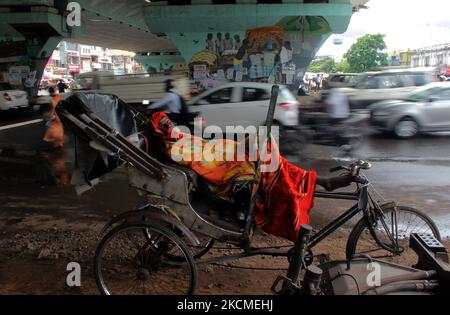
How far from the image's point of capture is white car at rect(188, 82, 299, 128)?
35.0ft

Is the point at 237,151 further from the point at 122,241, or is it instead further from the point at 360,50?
the point at 360,50

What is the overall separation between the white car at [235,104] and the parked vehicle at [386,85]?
410 centimetres

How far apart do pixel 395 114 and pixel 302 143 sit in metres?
3.77

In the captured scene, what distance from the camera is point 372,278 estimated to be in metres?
2.80

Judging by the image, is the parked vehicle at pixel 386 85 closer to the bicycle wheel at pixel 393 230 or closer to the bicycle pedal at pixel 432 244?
the bicycle wheel at pixel 393 230

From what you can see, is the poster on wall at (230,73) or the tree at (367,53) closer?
the poster on wall at (230,73)

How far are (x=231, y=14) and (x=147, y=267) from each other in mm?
16567

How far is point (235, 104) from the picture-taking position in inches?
428

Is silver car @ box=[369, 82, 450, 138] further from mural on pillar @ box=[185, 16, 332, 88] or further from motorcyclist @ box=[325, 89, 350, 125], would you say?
mural on pillar @ box=[185, 16, 332, 88]

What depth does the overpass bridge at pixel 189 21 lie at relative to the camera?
60.4 feet

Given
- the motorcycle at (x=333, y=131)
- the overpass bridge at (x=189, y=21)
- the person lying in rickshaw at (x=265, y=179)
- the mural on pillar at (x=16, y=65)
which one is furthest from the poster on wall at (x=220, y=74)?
the person lying in rickshaw at (x=265, y=179)

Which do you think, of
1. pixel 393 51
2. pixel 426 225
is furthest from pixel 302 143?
pixel 393 51

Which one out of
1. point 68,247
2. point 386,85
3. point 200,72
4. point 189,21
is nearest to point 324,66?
point 200,72

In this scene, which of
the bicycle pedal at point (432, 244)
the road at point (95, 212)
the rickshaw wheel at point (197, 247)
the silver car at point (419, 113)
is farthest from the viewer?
the silver car at point (419, 113)
